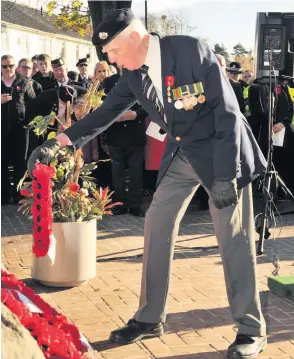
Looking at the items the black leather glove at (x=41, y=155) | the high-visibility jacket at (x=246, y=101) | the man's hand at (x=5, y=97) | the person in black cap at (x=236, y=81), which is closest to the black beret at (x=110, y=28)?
the black leather glove at (x=41, y=155)

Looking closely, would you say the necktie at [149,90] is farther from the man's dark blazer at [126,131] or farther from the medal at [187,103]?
the man's dark blazer at [126,131]

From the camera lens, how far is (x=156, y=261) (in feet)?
13.9

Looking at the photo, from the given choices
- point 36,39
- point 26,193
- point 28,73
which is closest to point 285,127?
point 28,73

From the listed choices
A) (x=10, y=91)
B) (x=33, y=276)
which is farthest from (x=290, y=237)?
(x=10, y=91)

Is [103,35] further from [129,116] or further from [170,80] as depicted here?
[129,116]

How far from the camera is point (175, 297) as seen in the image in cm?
521

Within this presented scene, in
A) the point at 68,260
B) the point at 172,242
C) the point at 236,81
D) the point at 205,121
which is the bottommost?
the point at 68,260

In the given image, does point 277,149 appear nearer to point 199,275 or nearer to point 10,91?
point 10,91

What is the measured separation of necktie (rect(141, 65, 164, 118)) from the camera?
3.89m

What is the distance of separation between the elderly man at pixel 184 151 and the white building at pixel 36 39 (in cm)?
4734

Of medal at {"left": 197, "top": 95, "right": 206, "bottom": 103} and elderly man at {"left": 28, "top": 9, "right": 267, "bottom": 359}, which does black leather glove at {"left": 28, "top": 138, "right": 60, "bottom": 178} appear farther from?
medal at {"left": 197, "top": 95, "right": 206, "bottom": 103}

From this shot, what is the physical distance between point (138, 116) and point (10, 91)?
2.13m

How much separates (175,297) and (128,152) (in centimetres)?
398

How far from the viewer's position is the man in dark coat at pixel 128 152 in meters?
8.74
